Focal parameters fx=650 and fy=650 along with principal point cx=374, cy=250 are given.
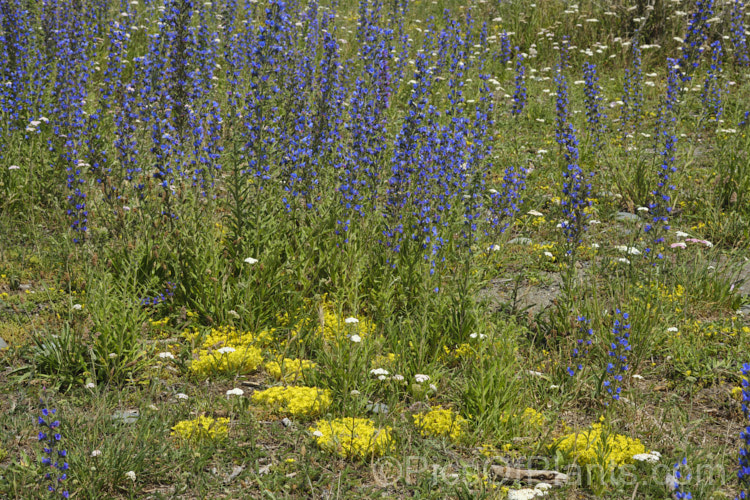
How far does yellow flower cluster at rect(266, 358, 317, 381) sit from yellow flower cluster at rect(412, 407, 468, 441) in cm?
78

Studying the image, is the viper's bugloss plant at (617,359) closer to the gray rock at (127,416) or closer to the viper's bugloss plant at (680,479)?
the viper's bugloss plant at (680,479)

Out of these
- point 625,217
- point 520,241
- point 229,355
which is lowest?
point 229,355

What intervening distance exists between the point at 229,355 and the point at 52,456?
1298mm

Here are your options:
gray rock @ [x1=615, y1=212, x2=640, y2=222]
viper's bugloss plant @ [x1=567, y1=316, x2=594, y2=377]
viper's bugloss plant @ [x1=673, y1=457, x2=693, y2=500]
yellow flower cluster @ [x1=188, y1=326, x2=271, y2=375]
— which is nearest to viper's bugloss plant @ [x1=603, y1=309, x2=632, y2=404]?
viper's bugloss plant @ [x1=567, y1=316, x2=594, y2=377]

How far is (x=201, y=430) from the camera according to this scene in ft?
11.0

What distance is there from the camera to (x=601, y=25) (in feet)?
36.2

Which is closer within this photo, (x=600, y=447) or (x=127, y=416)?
(x=600, y=447)

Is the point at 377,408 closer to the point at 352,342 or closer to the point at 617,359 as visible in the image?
the point at 352,342

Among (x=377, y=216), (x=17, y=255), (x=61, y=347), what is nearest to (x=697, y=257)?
(x=377, y=216)

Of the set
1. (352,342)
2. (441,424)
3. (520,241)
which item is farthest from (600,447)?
(520,241)

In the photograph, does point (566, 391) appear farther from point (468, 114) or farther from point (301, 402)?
point (468, 114)

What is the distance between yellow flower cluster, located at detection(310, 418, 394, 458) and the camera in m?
3.33

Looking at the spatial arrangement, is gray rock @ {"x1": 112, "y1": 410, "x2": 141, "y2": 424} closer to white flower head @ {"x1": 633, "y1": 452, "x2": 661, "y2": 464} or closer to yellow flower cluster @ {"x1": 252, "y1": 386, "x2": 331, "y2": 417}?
yellow flower cluster @ {"x1": 252, "y1": 386, "x2": 331, "y2": 417}

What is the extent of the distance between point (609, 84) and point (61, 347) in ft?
28.3
